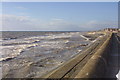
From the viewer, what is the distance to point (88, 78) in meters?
5.09

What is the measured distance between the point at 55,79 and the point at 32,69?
9.24 feet

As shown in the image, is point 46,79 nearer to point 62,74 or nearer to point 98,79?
point 62,74

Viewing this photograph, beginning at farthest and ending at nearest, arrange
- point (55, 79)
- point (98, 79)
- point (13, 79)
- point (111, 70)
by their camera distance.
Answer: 1. point (111, 70)
2. point (13, 79)
3. point (55, 79)
4. point (98, 79)

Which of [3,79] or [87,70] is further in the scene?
[3,79]

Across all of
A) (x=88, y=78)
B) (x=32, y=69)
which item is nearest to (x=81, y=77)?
(x=88, y=78)

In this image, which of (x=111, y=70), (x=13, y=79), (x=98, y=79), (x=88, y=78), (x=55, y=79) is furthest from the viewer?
(x=111, y=70)

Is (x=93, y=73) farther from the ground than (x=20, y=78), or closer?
farther from the ground

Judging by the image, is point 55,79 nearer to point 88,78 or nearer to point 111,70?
point 88,78

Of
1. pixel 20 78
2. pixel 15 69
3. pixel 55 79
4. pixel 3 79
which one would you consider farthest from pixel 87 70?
pixel 15 69

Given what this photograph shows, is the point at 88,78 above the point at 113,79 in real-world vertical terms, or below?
above

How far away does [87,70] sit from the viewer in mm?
5859

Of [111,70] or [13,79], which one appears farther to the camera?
[111,70]

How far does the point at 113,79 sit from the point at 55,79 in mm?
2093

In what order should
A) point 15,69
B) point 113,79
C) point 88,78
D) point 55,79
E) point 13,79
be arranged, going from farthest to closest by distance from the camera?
point 15,69
point 13,79
point 113,79
point 55,79
point 88,78
